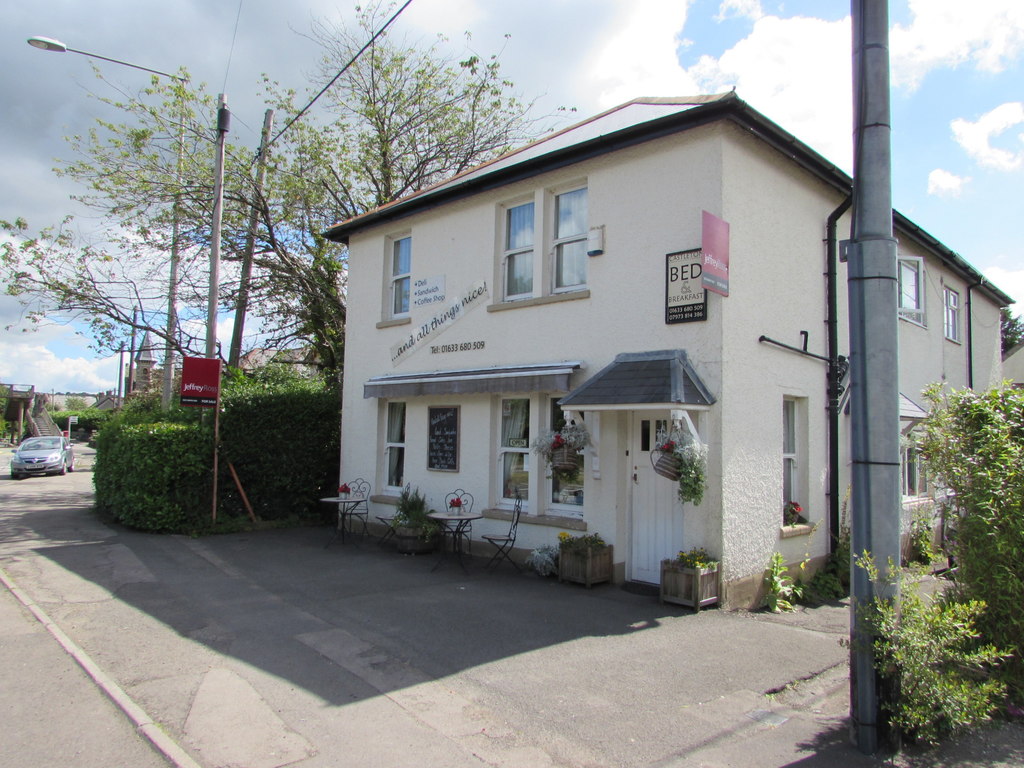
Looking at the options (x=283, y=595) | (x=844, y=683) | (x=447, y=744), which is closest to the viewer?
(x=447, y=744)

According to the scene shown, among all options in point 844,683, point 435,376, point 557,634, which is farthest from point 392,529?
point 844,683

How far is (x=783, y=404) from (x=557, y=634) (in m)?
4.62

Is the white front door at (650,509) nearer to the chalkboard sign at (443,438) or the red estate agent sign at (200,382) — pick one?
the chalkboard sign at (443,438)

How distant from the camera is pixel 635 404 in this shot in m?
7.29

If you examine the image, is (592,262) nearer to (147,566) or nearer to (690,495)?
(690,495)

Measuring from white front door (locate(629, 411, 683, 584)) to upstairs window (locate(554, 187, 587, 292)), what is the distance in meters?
2.21

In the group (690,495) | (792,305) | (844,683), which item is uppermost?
(792,305)

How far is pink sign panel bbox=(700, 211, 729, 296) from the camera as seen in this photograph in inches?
293

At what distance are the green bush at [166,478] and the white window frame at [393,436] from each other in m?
3.24

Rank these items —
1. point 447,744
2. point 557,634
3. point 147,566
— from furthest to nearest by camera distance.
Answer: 1. point 147,566
2. point 557,634
3. point 447,744

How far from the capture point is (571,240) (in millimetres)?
9430

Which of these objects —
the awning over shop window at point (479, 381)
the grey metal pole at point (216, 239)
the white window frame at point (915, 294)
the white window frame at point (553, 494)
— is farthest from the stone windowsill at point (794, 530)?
the grey metal pole at point (216, 239)

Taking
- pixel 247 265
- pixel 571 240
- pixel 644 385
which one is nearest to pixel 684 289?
pixel 644 385

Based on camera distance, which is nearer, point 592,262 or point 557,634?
point 557,634
